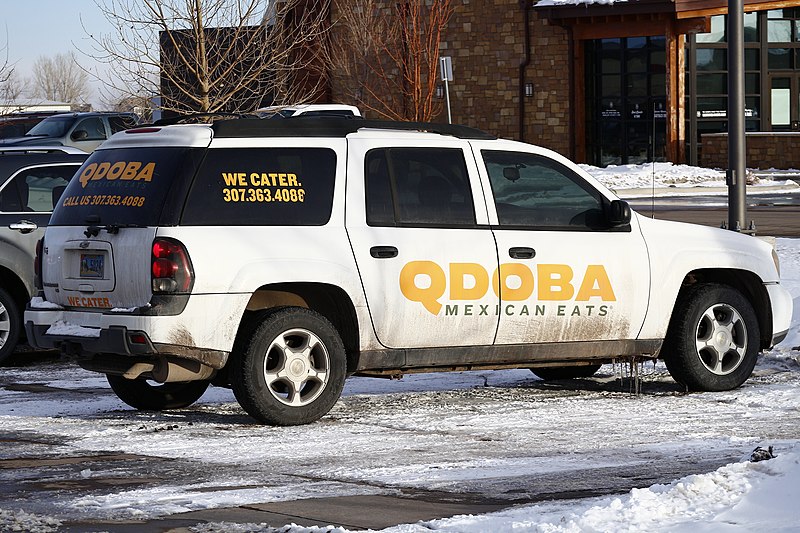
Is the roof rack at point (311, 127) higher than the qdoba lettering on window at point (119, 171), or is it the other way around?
the roof rack at point (311, 127)

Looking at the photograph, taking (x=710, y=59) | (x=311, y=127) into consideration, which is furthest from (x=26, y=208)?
(x=710, y=59)

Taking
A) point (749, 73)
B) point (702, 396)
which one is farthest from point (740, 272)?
point (749, 73)

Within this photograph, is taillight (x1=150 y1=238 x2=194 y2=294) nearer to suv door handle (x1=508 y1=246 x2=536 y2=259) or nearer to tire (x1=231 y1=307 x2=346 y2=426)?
tire (x1=231 y1=307 x2=346 y2=426)

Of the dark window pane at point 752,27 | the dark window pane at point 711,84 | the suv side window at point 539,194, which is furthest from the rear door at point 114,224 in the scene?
Result: the dark window pane at point 752,27

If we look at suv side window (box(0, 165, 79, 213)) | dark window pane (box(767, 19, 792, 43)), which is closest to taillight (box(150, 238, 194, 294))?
suv side window (box(0, 165, 79, 213))

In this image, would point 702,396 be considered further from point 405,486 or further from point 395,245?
point 405,486

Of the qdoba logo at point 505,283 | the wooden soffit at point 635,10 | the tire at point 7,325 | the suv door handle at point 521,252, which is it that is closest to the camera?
the qdoba logo at point 505,283

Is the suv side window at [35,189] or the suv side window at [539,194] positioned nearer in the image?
the suv side window at [539,194]

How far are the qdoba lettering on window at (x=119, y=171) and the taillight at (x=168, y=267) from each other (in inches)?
22.3

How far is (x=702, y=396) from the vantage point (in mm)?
10070

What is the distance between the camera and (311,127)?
30.2 feet

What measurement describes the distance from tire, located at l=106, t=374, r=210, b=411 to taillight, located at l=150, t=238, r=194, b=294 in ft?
4.79

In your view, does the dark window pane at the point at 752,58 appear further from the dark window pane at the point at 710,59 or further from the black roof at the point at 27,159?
the black roof at the point at 27,159

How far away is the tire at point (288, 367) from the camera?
342 inches
